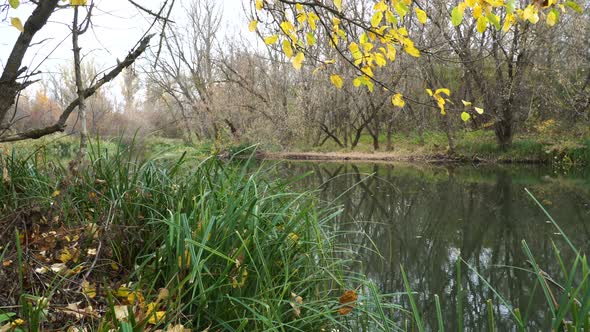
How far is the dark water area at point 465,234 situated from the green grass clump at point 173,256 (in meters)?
A: 0.42

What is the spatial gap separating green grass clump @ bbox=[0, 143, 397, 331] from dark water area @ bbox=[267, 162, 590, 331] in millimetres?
422

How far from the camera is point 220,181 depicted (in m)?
2.77

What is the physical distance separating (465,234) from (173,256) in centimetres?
525

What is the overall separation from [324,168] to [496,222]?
9.24 metres

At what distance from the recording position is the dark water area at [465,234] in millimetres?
3988

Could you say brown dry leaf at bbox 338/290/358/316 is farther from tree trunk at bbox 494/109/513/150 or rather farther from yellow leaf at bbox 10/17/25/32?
tree trunk at bbox 494/109/513/150

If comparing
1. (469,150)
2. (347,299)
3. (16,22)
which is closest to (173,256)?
(347,299)

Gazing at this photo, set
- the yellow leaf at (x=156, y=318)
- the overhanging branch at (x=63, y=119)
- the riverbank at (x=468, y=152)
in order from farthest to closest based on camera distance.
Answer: the riverbank at (x=468, y=152) < the overhanging branch at (x=63, y=119) < the yellow leaf at (x=156, y=318)

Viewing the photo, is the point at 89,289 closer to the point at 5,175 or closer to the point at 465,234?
the point at 5,175

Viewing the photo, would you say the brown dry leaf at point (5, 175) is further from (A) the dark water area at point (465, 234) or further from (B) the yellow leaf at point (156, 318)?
(A) the dark water area at point (465, 234)

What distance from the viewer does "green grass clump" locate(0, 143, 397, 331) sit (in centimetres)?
173

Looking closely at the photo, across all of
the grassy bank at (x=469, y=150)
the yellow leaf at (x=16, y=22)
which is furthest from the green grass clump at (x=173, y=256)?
the grassy bank at (x=469, y=150)

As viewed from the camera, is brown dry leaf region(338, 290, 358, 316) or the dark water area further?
the dark water area

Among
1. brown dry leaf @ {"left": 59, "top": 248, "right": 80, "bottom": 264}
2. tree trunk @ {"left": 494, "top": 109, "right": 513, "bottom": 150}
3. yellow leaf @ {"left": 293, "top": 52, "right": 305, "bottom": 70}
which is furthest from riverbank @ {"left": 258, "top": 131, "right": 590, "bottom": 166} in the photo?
brown dry leaf @ {"left": 59, "top": 248, "right": 80, "bottom": 264}
